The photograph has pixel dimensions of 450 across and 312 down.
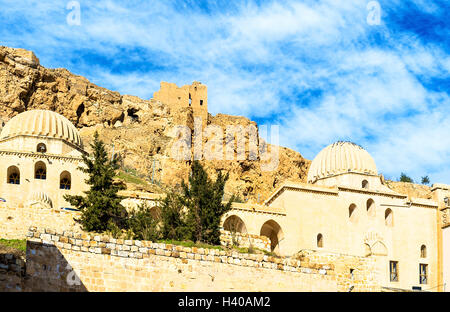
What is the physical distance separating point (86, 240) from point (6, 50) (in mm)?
45313

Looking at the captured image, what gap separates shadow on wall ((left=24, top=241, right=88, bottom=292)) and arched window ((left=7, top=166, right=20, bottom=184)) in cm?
2063

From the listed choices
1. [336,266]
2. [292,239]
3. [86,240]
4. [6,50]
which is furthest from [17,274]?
[6,50]

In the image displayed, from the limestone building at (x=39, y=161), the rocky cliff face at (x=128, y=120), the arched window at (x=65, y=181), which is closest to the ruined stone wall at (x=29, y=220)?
the limestone building at (x=39, y=161)

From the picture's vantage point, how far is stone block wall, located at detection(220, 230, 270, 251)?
2723 cm

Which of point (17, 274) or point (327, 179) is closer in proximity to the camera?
point (17, 274)

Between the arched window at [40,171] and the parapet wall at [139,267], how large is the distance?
20.2 metres

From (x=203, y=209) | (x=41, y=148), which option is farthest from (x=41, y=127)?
(x=203, y=209)

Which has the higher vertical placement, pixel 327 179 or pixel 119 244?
pixel 327 179

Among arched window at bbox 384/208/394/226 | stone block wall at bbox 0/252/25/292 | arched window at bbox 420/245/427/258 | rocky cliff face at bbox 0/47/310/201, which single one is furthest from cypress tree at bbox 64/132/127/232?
rocky cliff face at bbox 0/47/310/201

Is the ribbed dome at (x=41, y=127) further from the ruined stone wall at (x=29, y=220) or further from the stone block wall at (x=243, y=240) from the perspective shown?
the stone block wall at (x=243, y=240)

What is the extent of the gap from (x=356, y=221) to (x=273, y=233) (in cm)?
485

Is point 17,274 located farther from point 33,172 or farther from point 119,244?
point 33,172

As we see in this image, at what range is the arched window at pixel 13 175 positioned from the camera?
113ft

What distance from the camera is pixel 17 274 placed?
47.0 feet
